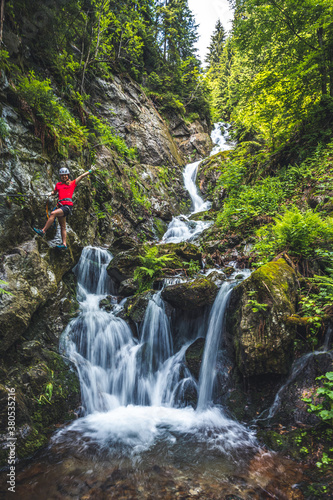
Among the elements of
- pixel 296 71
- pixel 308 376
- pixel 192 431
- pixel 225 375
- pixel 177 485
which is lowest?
pixel 192 431

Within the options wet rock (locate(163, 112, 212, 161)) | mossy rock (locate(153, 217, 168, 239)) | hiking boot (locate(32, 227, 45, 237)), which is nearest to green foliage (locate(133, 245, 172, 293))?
hiking boot (locate(32, 227, 45, 237))

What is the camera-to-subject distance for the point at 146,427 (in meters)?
4.48

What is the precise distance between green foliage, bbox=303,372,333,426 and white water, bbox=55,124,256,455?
3.66ft

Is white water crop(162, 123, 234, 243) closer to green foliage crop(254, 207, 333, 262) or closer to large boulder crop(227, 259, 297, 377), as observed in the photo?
green foliage crop(254, 207, 333, 262)

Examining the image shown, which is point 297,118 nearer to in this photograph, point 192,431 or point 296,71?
point 296,71

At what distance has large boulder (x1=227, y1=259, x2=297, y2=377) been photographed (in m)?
4.05

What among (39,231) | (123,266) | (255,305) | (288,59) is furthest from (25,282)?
(288,59)

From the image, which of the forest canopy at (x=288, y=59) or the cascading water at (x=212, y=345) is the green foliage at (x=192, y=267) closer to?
the cascading water at (x=212, y=345)

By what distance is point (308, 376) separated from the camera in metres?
3.74

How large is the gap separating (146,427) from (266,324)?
9.45 feet

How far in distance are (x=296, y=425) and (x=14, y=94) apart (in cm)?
842

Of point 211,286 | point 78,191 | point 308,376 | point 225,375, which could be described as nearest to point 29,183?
point 78,191

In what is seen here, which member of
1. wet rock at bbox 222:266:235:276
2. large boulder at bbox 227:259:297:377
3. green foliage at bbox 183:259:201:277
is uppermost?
green foliage at bbox 183:259:201:277

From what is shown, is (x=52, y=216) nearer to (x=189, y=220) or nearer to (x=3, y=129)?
(x=3, y=129)
